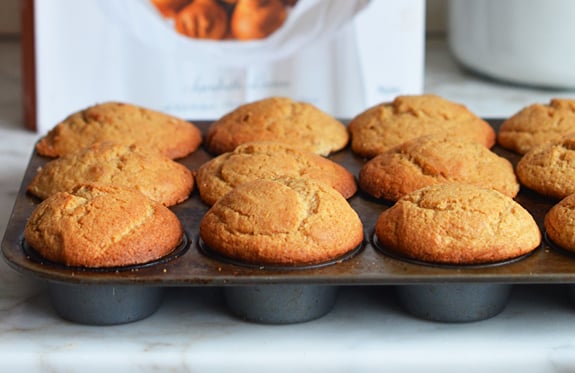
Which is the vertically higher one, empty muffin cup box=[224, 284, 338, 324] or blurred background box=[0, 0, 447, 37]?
blurred background box=[0, 0, 447, 37]

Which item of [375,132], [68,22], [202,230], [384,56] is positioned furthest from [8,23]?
[202,230]

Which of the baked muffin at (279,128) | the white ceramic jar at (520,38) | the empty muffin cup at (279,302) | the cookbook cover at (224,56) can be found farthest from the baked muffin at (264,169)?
the white ceramic jar at (520,38)

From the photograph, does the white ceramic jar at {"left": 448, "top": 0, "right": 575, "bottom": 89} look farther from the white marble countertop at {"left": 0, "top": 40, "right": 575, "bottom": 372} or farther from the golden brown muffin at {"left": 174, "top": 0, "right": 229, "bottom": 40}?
the white marble countertop at {"left": 0, "top": 40, "right": 575, "bottom": 372}

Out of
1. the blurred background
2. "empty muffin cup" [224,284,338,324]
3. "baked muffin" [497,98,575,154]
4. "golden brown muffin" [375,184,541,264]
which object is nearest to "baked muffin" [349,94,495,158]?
"baked muffin" [497,98,575,154]

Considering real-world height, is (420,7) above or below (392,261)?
above

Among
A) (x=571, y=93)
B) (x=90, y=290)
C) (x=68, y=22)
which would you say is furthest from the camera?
(x=571, y=93)

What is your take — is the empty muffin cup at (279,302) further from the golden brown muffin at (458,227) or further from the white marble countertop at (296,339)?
the golden brown muffin at (458,227)

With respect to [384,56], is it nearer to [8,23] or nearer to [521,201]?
[521,201]
